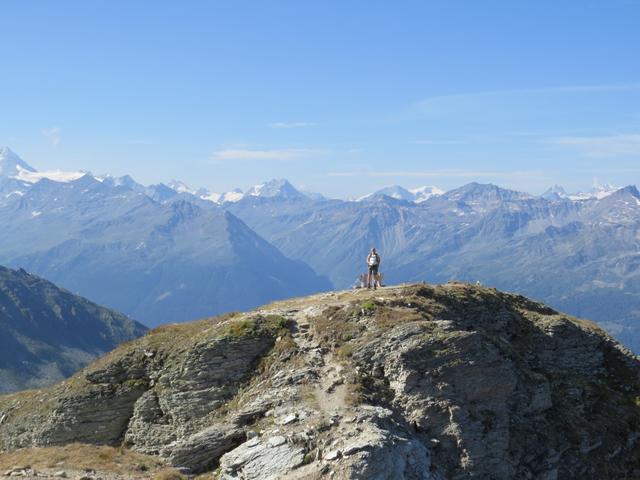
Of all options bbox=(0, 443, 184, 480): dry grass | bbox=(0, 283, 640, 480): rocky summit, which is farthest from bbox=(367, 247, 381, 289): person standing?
bbox=(0, 443, 184, 480): dry grass

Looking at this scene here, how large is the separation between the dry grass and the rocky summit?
→ 136cm

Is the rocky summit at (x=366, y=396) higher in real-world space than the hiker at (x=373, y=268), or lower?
lower

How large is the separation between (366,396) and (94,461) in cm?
1482

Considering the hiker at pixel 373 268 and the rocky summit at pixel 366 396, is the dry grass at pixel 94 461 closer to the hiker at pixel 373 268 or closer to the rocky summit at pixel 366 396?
the rocky summit at pixel 366 396

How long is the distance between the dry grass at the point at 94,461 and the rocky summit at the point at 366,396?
4.45 ft

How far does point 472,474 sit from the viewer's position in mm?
32156

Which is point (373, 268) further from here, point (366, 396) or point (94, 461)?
point (94, 461)

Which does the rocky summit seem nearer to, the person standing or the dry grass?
the dry grass

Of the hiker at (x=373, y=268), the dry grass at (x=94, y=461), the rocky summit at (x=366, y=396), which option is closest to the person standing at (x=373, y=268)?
the hiker at (x=373, y=268)

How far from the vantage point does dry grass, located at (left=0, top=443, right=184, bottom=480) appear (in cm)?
3148

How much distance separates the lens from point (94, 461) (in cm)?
3256

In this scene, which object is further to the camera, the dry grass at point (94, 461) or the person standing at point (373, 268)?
the person standing at point (373, 268)

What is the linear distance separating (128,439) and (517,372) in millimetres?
24740

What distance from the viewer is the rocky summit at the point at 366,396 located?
29984 millimetres
